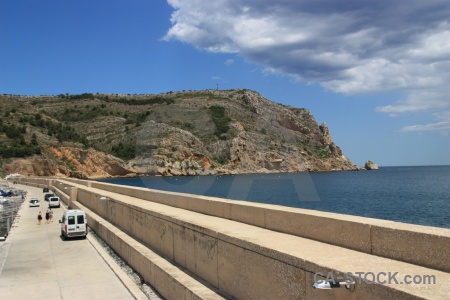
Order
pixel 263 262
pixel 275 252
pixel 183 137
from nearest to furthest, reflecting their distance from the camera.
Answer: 1. pixel 275 252
2. pixel 263 262
3. pixel 183 137

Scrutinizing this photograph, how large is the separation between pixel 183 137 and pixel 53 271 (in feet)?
358

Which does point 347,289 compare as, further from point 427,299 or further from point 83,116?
point 83,116

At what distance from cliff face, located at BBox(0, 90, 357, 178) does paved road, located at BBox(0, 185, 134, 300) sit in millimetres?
68248

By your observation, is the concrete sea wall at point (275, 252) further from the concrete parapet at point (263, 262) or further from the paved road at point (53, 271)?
the paved road at point (53, 271)

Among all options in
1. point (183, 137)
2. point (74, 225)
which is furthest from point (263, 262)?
point (183, 137)

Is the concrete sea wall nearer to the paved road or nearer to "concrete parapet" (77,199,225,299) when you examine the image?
"concrete parapet" (77,199,225,299)

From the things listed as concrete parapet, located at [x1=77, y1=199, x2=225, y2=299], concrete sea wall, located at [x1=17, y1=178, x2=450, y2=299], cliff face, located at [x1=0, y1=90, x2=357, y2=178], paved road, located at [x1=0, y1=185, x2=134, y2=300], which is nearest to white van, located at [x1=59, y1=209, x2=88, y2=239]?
paved road, located at [x1=0, y1=185, x2=134, y2=300]

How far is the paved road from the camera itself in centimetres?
1188

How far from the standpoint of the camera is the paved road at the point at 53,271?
11.9 meters

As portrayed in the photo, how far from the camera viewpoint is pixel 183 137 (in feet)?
405

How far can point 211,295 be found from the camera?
23.5ft

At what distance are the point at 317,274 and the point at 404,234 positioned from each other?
49.8 inches

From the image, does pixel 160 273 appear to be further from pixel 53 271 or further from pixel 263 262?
pixel 53 271

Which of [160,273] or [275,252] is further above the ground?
[275,252]
